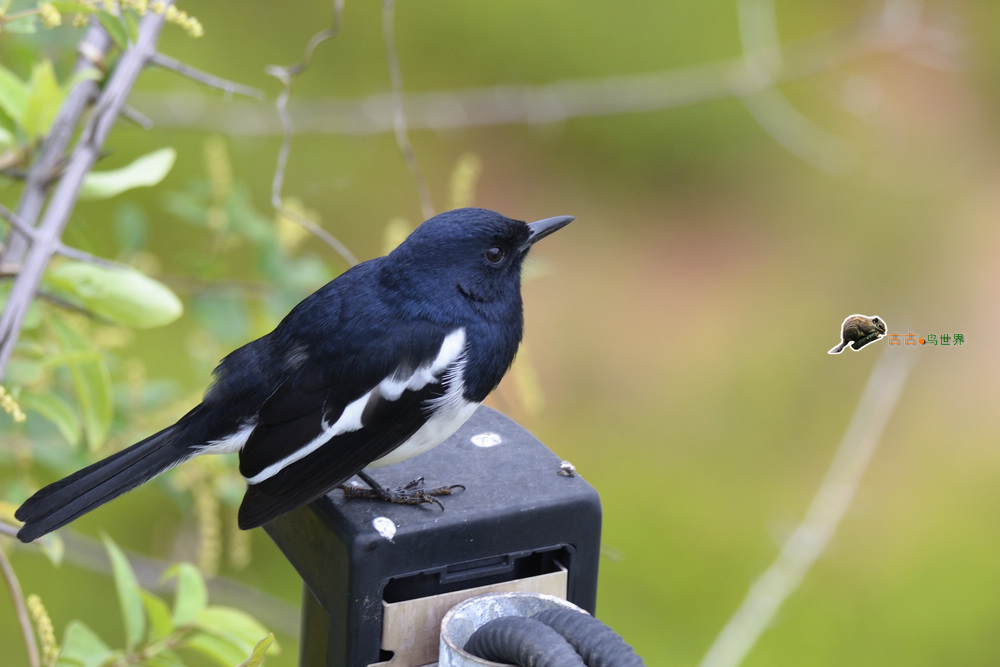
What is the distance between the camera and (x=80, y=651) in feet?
5.75

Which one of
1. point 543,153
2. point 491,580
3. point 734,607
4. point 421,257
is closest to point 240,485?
point 421,257

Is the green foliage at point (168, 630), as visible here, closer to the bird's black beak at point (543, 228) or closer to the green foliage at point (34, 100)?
the green foliage at point (34, 100)

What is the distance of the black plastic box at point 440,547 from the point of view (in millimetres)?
1300

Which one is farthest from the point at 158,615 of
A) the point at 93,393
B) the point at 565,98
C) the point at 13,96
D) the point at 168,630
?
the point at 565,98

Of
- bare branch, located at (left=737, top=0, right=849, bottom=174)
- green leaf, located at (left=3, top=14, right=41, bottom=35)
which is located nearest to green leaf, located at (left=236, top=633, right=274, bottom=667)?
green leaf, located at (left=3, top=14, right=41, bottom=35)

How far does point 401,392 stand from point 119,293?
1.64 ft

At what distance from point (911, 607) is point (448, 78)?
2677mm

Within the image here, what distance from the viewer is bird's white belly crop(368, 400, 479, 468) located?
5.58 ft

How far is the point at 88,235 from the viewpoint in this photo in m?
2.33

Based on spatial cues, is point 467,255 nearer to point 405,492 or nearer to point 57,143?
point 405,492

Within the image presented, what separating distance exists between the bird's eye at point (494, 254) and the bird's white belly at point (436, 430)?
310 millimetres

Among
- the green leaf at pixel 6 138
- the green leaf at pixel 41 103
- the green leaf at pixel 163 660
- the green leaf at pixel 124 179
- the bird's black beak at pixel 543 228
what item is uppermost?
the green leaf at pixel 41 103

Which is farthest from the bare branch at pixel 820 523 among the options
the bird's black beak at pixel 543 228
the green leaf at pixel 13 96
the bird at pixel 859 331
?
the green leaf at pixel 13 96

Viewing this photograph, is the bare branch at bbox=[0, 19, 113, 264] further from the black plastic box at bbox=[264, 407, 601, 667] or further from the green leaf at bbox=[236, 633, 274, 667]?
the green leaf at bbox=[236, 633, 274, 667]
